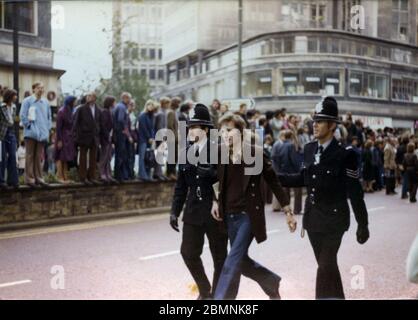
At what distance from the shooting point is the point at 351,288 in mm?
4047

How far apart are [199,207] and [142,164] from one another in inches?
167

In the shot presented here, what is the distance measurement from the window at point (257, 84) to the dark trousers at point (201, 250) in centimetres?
116

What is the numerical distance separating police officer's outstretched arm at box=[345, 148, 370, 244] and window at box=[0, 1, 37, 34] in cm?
281

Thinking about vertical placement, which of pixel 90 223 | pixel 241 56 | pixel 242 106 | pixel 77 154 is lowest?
pixel 90 223

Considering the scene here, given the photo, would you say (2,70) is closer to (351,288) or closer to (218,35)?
(218,35)

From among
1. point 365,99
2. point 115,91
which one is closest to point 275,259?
point 365,99

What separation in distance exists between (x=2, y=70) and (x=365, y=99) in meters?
2.92

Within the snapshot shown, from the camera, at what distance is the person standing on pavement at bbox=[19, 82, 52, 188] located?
6.66 m

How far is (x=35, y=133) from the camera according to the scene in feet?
24.2

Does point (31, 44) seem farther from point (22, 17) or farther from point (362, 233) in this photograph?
point (362, 233)

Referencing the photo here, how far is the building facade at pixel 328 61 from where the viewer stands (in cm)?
418

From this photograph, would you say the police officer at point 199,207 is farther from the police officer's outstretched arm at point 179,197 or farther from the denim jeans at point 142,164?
the denim jeans at point 142,164

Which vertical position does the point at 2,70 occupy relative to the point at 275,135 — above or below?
above

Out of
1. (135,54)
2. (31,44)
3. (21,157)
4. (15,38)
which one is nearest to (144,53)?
(135,54)
